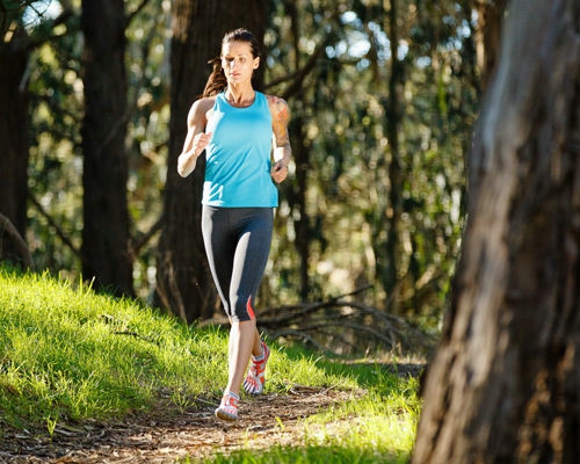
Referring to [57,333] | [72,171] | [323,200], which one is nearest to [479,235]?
[57,333]

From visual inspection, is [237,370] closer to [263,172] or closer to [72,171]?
[263,172]

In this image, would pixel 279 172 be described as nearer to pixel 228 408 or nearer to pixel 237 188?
pixel 237 188

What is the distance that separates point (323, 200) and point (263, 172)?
1256cm

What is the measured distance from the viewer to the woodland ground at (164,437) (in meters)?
5.05

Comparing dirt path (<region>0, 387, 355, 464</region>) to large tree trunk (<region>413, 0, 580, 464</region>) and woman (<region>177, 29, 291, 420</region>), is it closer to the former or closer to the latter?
woman (<region>177, 29, 291, 420</region>)

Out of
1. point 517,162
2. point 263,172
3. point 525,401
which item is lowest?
point 525,401

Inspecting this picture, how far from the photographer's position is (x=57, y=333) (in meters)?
6.68

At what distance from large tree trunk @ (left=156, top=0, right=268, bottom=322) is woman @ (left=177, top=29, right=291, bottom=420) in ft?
12.1

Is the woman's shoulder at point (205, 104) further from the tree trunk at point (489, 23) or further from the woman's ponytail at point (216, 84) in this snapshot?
the tree trunk at point (489, 23)

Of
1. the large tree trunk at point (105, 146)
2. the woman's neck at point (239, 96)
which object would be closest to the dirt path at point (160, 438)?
the woman's neck at point (239, 96)

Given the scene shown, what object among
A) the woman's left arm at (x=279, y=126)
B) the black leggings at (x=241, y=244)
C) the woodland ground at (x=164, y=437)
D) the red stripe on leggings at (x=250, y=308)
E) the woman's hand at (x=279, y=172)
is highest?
the woman's left arm at (x=279, y=126)

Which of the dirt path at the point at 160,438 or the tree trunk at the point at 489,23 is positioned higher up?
the tree trunk at the point at 489,23

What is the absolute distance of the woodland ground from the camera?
199 inches

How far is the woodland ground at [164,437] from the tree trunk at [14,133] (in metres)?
7.01
